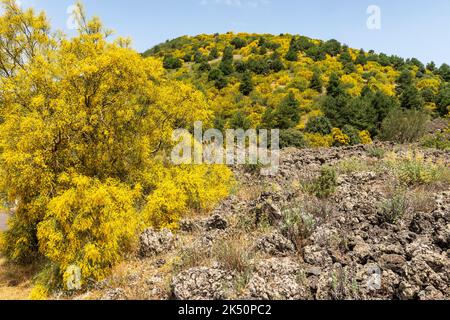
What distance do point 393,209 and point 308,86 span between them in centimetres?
3654

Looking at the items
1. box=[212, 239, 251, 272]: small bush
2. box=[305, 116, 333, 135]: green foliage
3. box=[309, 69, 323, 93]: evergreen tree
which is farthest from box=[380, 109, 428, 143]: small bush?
box=[212, 239, 251, 272]: small bush

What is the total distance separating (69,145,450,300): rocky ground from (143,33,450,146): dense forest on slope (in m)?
19.0

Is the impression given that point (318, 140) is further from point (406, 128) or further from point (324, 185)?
point (324, 185)

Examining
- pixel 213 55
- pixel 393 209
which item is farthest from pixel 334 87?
pixel 393 209

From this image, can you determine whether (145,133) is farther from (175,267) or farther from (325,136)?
(325,136)

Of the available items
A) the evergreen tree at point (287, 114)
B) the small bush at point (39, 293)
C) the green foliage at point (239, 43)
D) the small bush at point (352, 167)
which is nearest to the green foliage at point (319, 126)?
the evergreen tree at point (287, 114)

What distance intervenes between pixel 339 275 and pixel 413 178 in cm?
545

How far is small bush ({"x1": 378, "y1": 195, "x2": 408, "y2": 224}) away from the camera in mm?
7004

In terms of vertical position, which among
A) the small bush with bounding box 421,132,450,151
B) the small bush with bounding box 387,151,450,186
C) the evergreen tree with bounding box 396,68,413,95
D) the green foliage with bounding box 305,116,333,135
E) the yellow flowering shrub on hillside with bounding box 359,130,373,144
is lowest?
the small bush with bounding box 387,151,450,186

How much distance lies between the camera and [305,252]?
20.2 feet

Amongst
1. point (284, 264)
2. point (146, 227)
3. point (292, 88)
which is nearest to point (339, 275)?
point (284, 264)

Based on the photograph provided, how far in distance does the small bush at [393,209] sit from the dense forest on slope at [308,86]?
19.7 meters

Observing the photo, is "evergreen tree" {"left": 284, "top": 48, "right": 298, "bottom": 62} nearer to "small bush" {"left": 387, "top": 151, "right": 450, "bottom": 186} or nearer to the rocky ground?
"small bush" {"left": 387, "top": 151, "right": 450, "bottom": 186}

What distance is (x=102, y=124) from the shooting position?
925cm
